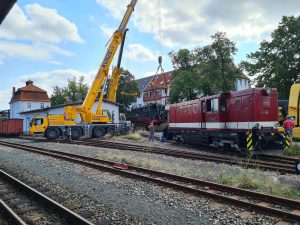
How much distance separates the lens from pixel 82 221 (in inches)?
217

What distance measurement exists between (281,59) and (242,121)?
101 feet

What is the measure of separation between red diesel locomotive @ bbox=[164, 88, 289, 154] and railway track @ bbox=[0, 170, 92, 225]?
32.2 ft

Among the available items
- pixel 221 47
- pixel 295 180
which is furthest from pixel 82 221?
pixel 221 47

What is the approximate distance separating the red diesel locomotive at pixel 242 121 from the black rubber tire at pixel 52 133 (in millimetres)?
14147

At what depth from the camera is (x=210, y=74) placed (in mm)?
52844

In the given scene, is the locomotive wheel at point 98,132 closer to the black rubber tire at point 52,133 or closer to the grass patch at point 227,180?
the black rubber tire at point 52,133

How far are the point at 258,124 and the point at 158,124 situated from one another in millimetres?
22562

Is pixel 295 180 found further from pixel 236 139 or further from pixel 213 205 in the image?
pixel 236 139

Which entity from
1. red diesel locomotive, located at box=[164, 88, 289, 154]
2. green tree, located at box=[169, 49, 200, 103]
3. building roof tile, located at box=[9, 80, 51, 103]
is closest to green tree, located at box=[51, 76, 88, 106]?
building roof tile, located at box=[9, 80, 51, 103]

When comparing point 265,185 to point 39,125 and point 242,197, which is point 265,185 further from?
point 39,125

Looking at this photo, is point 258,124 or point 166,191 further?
point 258,124

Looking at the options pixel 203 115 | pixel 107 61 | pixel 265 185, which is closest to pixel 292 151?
pixel 203 115

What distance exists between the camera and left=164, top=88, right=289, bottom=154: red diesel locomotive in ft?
48.1

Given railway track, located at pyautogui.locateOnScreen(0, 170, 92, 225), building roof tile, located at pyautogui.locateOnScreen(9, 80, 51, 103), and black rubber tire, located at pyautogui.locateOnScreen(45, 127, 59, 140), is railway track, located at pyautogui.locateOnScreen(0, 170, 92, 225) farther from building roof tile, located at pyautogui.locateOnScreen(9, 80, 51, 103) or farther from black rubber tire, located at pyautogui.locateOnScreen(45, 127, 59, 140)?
building roof tile, located at pyautogui.locateOnScreen(9, 80, 51, 103)
